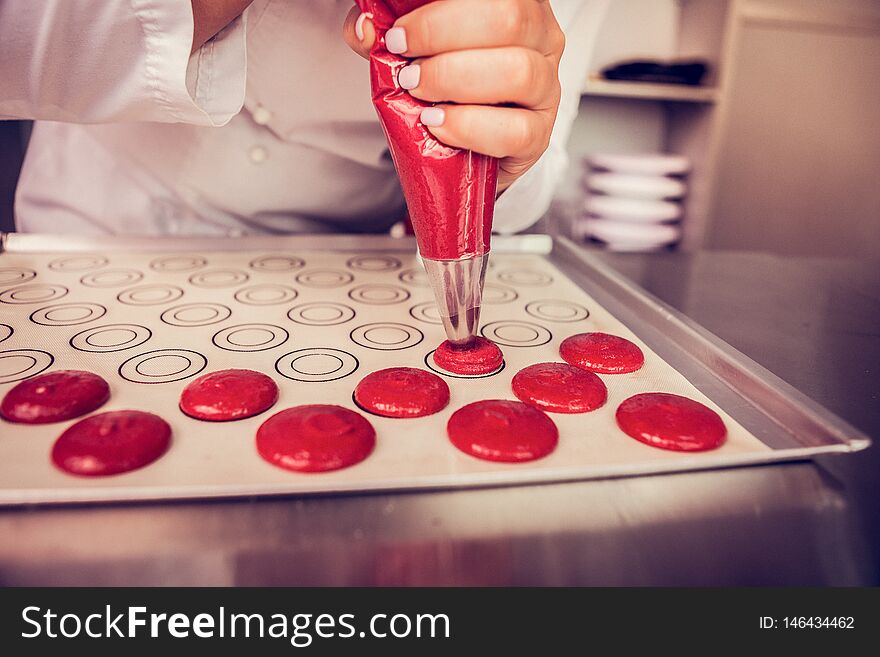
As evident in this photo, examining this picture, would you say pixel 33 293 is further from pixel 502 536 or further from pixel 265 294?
pixel 502 536

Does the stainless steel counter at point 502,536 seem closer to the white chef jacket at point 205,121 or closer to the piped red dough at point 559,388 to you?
the piped red dough at point 559,388

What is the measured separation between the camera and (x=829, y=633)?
1.21 feet

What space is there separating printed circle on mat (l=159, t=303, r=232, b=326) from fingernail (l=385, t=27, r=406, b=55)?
0.39 metres

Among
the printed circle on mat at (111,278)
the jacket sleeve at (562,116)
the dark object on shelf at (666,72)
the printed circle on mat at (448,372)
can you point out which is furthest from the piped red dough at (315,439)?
the dark object on shelf at (666,72)

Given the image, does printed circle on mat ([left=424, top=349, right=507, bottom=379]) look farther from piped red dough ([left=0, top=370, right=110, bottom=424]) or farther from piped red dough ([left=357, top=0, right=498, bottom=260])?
piped red dough ([left=0, top=370, right=110, bottom=424])

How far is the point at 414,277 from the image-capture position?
3.10 ft

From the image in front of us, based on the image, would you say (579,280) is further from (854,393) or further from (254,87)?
(254,87)

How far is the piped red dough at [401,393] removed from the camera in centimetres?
55

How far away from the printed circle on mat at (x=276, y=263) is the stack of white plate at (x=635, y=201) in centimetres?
146

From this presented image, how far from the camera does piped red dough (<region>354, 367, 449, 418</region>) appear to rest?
55cm

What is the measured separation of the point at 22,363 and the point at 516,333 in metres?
0.52

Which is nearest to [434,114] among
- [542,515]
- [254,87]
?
[542,515]

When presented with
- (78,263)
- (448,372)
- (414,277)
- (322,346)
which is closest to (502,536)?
(448,372)

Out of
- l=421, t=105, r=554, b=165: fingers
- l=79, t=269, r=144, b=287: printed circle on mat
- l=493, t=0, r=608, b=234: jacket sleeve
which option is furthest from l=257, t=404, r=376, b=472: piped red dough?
l=493, t=0, r=608, b=234: jacket sleeve
